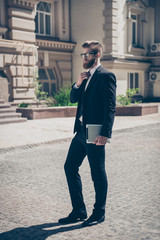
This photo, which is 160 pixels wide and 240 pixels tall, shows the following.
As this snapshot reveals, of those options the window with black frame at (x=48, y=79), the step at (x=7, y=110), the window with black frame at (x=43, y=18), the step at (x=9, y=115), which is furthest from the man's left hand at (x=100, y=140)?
the window with black frame at (x=43, y=18)

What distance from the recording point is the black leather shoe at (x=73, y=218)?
3.99 meters

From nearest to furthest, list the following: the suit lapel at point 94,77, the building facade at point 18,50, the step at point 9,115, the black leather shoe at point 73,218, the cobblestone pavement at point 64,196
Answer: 1. the cobblestone pavement at point 64,196
2. the suit lapel at point 94,77
3. the black leather shoe at point 73,218
4. the step at point 9,115
5. the building facade at point 18,50

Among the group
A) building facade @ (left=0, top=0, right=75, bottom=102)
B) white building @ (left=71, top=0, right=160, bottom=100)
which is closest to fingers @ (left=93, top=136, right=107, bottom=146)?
building facade @ (left=0, top=0, right=75, bottom=102)

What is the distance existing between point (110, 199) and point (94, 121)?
4.80 ft

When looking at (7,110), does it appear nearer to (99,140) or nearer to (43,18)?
(43,18)

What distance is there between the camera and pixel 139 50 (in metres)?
24.6

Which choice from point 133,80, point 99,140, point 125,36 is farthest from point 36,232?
point 133,80

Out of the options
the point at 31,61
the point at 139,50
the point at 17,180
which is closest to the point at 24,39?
the point at 31,61

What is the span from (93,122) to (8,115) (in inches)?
415

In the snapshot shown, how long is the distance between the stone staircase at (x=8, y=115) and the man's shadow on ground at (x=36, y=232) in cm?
980

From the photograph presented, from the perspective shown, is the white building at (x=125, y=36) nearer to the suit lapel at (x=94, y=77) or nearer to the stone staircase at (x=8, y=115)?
the stone staircase at (x=8, y=115)

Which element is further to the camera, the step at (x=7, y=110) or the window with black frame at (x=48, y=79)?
the window with black frame at (x=48, y=79)

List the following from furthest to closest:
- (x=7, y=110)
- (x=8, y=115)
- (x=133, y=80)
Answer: (x=133, y=80)
(x=7, y=110)
(x=8, y=115)

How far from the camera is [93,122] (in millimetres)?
3879
